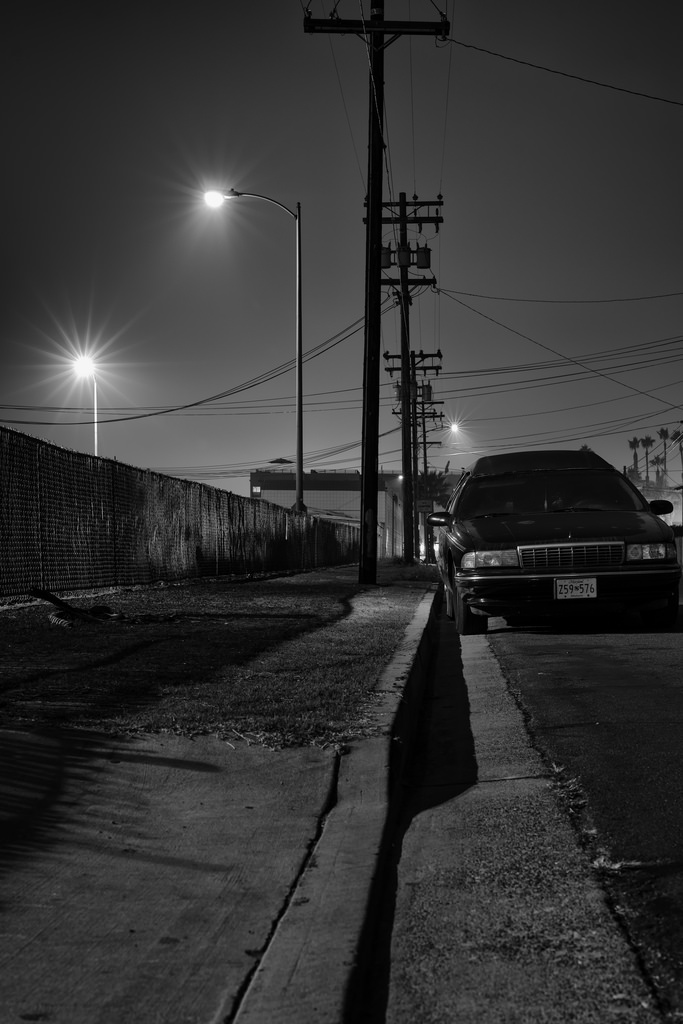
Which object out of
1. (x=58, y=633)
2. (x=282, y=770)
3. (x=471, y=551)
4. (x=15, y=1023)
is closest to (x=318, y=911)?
(x=15, y=1023)

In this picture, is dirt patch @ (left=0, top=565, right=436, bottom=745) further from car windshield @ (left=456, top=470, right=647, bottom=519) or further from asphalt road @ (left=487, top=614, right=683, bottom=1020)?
car windshield @ (left=456, top=470, right=647, bottom=519)

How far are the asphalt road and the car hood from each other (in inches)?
44.4

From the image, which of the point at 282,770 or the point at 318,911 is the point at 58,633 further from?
the point at 318,911

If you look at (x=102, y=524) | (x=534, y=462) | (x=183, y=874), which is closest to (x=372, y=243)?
(x=102, y=524)

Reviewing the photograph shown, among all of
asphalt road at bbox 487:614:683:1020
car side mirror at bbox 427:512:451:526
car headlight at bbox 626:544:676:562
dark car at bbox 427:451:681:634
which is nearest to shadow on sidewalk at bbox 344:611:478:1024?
asphalt road at bbox 487:614:683:1020

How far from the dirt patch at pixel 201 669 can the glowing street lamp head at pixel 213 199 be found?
21.0m

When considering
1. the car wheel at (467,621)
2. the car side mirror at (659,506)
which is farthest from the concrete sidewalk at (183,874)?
the car side mirror at (659,506)

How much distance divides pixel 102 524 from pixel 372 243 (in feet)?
27.8

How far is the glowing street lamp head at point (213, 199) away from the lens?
3105cm

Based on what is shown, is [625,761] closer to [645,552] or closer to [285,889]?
[285,889]

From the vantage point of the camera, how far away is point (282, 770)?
426 cm

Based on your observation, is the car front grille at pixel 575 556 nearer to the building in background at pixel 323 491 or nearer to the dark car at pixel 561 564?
the dark car at pixel 561 564

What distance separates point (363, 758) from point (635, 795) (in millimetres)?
1067

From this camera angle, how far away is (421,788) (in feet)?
15.0
